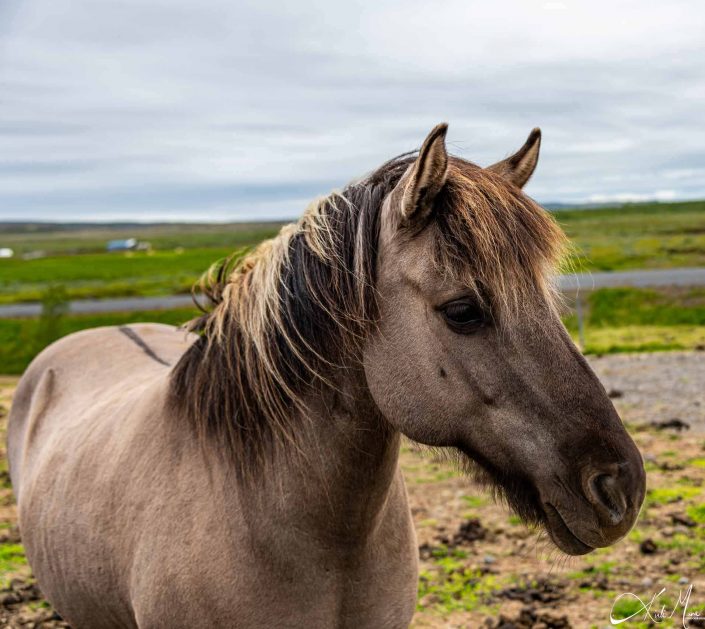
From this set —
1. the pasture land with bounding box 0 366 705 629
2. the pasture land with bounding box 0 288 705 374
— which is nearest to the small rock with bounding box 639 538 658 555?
the pasture land with bounding box 0 366 705 629

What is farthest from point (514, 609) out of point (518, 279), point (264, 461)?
point (518, 279)

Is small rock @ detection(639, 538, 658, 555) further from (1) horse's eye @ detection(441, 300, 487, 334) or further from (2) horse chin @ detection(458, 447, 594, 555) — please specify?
(1) horse's eye @ detection(441, 300, 487, 334)

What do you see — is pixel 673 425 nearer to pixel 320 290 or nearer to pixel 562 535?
pixel 562 535

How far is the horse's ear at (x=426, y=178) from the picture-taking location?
214 cm

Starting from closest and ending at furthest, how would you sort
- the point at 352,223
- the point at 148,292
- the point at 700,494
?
the point at 352,223, the point at 700,494, the point at 148,292

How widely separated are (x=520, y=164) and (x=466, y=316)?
75cm

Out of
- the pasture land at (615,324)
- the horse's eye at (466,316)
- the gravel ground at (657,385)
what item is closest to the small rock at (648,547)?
the gravel ground at (657,385)

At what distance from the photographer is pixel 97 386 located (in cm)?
441

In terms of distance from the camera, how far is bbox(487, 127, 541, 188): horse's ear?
2.61 metres

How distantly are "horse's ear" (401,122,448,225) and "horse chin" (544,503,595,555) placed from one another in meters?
0.98

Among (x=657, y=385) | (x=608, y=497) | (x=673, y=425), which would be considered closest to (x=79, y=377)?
(x=608, y=497)

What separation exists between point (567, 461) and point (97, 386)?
126 inches

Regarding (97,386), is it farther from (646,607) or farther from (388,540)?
(646,607)

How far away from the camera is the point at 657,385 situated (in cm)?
1109
